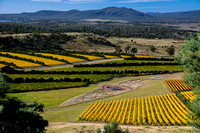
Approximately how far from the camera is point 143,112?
2964cm

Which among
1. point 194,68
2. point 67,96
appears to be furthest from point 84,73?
point 194,68

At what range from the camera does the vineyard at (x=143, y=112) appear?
86.9 ft

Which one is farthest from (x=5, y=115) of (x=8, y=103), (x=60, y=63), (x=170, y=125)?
(x=60, y=63)

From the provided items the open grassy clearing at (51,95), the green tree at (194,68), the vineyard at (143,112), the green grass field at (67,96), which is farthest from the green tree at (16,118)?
the open grassy clearing at (51,95)

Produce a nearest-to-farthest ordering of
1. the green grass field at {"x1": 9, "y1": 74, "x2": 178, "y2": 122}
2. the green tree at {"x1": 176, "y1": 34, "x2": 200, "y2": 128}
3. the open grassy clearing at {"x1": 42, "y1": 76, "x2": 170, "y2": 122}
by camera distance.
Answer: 1. the green tree at {"x1": 176, "y1": 34, "x2": 200, "y2": 128}
2. the open grassy clearing at {"x1": 42, "y1": 76, "x2": 170, "y2": 122}
3. the green grass field at {"x1": 9, "y1": 74, "x2": 178, "y2": 122}

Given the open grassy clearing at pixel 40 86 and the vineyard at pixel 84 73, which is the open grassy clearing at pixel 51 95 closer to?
the open grassy clearing at pixel 40 86

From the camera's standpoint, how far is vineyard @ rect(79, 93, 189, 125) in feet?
86.9

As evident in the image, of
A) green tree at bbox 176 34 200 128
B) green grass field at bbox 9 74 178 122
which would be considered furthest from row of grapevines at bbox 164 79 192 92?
green tree at bbox 176 34 200 128

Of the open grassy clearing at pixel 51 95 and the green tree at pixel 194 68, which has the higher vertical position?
the green tree at pixel 194 68

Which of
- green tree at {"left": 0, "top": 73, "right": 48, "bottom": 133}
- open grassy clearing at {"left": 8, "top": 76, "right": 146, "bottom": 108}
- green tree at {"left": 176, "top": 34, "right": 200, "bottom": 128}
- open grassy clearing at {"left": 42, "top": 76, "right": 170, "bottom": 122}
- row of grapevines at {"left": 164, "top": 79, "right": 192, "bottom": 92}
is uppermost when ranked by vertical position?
green tree at {"left": 176, "top": 34, "right": 200, "bottom": 128}

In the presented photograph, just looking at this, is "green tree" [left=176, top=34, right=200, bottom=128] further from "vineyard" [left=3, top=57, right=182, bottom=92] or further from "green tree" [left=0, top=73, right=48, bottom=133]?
"vineyard" [left=3, top=57, right=182, bottom=92]

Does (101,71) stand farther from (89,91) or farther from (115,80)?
(89,91)

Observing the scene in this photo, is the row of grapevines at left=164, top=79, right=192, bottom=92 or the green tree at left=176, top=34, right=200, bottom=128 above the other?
the green tree at left=176, top=34, right=200, bottom=128

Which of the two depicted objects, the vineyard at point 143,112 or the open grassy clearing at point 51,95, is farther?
the open grassy clearing at point 51,95
